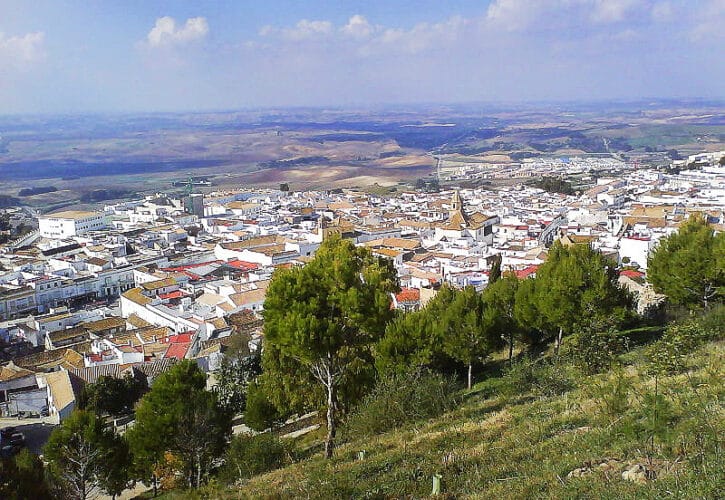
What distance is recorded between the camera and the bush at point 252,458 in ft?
35.0

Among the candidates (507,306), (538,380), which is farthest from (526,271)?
(538,380)

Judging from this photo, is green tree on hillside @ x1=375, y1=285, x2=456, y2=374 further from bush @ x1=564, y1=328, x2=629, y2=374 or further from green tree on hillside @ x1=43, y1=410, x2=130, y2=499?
green tree on hillside @ x1=43, y1=410, x2=130, y2=499

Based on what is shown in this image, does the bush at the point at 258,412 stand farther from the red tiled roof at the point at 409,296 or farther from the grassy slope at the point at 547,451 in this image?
the red tiled roof at the point at 409,296

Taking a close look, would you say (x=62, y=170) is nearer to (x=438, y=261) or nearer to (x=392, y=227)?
(x=392, y=227)

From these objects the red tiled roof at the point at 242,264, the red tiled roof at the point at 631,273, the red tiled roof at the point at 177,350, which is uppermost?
the red tiled roof at the point at 631,273

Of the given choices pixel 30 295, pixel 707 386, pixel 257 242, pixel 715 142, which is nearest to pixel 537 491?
pixel 707 386

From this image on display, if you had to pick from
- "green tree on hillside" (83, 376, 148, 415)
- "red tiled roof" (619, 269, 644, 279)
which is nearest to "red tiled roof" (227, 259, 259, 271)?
"green tree on hillside" (83, 376, 148, 415)

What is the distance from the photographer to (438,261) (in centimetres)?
3262

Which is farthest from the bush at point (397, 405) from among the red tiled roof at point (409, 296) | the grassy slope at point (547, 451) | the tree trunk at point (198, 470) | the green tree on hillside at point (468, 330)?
the red tiled roof at point (409, 296)

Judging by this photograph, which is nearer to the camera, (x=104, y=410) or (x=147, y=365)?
(x=104, y=410)

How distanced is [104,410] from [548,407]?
15.5 metres

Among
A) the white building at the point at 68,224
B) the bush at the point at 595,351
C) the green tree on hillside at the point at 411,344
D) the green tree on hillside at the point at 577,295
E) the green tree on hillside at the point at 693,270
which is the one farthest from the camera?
the white building at the point at 68,224

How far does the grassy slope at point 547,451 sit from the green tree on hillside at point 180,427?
208 centimetres

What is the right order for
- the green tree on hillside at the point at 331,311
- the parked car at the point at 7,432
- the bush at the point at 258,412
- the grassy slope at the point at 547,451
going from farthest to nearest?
the parked car at the point at 7,432 → the bush at the point at 258,412 → the green tree on hillside at the point at 331,311 → the grassy slope at the point at 547,451
